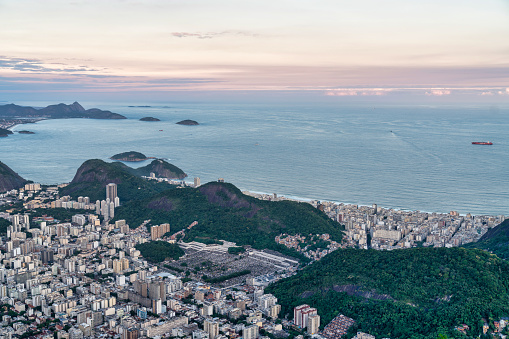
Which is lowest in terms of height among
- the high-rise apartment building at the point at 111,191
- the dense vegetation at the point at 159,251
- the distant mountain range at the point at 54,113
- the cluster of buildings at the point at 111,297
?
the cluster of buildings at the point at 111,297

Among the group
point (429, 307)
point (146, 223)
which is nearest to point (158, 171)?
point (146, 223)

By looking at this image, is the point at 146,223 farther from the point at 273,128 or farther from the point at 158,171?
the point at 273,128

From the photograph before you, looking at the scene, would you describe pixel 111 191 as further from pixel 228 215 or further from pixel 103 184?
pixel 228 215

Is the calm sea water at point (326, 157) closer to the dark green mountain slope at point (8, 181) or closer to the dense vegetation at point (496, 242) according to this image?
the dark green mountain slope at point (8, 181)

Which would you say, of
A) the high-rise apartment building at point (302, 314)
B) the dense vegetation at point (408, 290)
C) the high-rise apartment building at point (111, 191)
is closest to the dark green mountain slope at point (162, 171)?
the high-rise apartment building at point (111, 191)

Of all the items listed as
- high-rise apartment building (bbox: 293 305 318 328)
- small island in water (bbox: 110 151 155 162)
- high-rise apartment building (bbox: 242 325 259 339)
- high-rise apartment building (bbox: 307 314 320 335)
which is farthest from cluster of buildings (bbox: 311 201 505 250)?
small island in water (bbox: 110 151 155 162)

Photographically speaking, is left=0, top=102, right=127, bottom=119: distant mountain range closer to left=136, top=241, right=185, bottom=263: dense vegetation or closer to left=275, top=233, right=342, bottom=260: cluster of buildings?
left=136, top=241, right=185, bottom=263: dense vegetation

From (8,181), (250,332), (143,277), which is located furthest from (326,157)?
(250,332)
